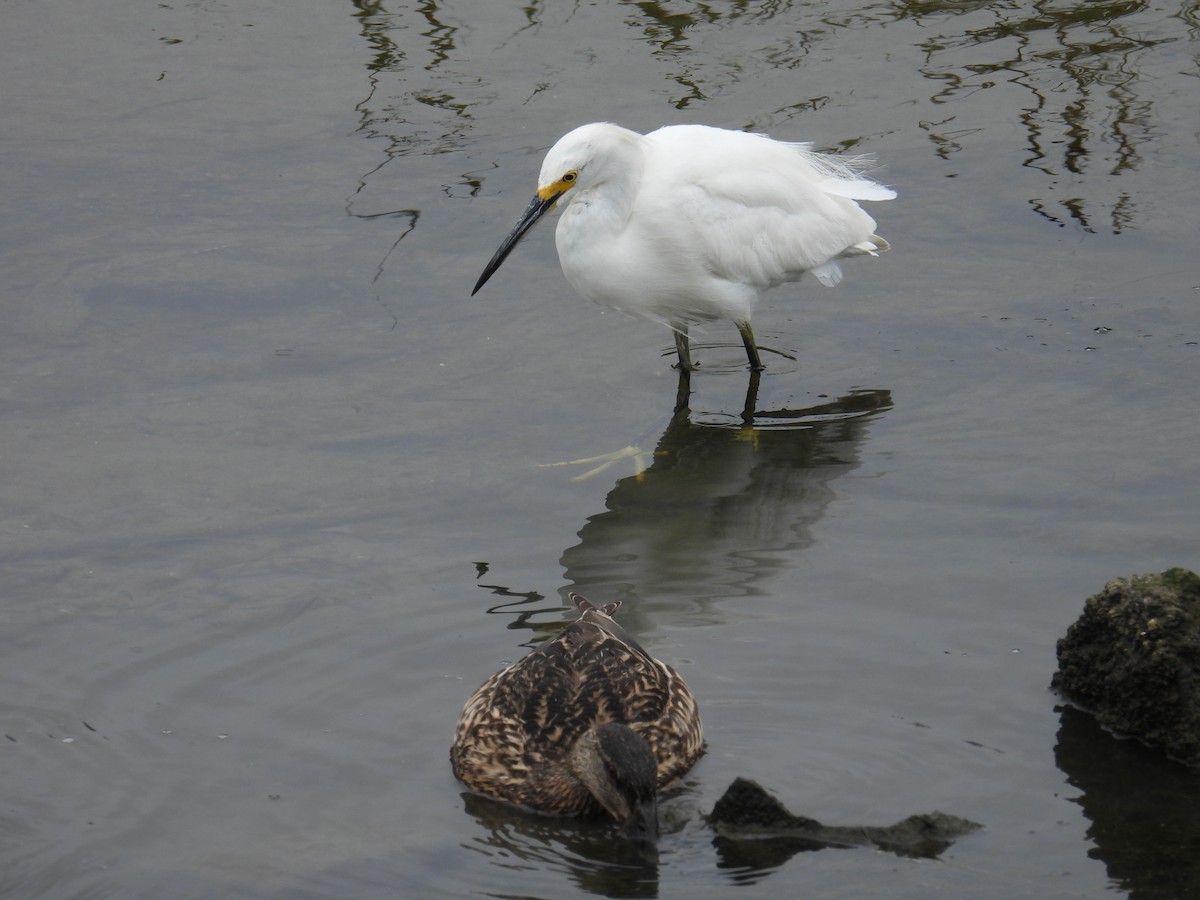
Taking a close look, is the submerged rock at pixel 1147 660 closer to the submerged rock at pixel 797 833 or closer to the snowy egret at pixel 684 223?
the submerged rock at pixel 797 833

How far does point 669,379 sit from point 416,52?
4.28 metres

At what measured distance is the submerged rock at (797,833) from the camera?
4.71 metres

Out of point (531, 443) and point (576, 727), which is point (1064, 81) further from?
point (576, 727)

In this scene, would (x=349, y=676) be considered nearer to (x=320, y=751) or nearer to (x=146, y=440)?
(x=320, y=751)

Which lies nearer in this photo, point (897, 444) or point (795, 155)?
point (897, 444)

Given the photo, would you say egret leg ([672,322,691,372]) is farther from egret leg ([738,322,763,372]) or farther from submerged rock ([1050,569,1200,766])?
submerged rock ([1050,569,1200,766])

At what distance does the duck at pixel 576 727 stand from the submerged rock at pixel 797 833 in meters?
0.26

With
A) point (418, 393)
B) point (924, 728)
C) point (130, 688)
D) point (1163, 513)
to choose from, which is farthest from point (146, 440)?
point (1163, 513)

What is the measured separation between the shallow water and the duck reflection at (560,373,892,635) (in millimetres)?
26

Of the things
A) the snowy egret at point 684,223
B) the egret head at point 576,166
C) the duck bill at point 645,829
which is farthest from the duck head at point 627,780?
the snowy egret at point 684,223

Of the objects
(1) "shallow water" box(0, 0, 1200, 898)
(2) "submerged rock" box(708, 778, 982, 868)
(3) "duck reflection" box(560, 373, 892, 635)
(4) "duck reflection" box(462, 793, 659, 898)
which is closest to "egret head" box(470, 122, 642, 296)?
(1) "shallow water" box(0, 0, 1200, 898)

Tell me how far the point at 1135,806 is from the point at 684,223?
3.99 m

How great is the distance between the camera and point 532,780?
5164 mm

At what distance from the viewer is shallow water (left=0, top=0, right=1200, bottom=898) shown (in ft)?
16.4
